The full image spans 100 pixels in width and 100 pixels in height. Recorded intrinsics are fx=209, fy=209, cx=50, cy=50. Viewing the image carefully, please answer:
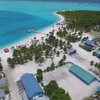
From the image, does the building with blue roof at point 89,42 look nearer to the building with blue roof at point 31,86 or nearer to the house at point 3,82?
the building with blue roof at point 31,86

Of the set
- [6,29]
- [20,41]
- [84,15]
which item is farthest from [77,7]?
[20,41]

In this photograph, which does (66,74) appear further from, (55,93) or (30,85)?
(55,93)

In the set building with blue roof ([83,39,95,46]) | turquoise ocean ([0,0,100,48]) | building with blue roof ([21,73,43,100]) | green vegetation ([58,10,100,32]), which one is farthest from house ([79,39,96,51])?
turquoise ocean ([0,0,100,48])

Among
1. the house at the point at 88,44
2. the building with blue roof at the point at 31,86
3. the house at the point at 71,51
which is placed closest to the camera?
the building with blue roof at the point at 31,86

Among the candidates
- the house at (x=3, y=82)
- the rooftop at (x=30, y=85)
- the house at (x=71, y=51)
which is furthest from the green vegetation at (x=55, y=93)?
the house at (x=71, y=51)

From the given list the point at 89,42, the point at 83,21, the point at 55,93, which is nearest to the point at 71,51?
the point at 89,42

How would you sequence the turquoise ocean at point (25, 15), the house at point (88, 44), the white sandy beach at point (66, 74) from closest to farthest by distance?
the white sandy beach at point (66, 74), the house at point (88, 44), the turquoise ocean at point (25, 15)

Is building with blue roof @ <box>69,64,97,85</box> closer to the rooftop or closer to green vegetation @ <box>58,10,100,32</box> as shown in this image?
the rooftop
